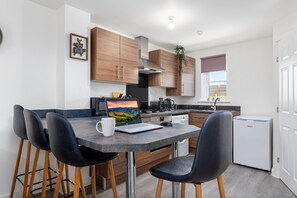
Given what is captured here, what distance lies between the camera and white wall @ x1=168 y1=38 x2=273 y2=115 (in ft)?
12.0

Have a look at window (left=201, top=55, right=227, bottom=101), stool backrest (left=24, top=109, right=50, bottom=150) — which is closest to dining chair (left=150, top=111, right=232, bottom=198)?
stool backrest (left=24, top=109, right=50, bottom=150)

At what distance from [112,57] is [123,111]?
1529 millimetres

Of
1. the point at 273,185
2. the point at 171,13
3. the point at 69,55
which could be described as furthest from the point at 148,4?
the point at 273,185

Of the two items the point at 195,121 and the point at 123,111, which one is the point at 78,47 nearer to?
the point at 123,111

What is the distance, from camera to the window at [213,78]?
170 inches

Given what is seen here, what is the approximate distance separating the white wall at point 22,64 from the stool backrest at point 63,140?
1.31 meters

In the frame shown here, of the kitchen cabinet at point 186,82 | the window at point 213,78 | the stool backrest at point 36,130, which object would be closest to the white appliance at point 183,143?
the kitchen cabinet at point 186,82

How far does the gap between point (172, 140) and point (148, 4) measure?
194 centimetres

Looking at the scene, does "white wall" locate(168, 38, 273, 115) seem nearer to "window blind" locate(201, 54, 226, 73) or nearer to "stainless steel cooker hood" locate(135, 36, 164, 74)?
"window blind" locate(201, 54, 226, 73)

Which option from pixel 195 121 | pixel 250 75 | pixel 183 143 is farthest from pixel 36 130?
pixel 250 75

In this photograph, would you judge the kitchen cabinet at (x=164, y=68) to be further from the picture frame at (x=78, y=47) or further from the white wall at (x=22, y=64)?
the white wall at (x=22, y=64)

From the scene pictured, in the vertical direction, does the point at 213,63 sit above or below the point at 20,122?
above

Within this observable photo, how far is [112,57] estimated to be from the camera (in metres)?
2.82

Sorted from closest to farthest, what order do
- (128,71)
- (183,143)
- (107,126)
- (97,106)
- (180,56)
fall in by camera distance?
(107,126) < (97,106) < (128,71) < (183,143) < (180,56)
